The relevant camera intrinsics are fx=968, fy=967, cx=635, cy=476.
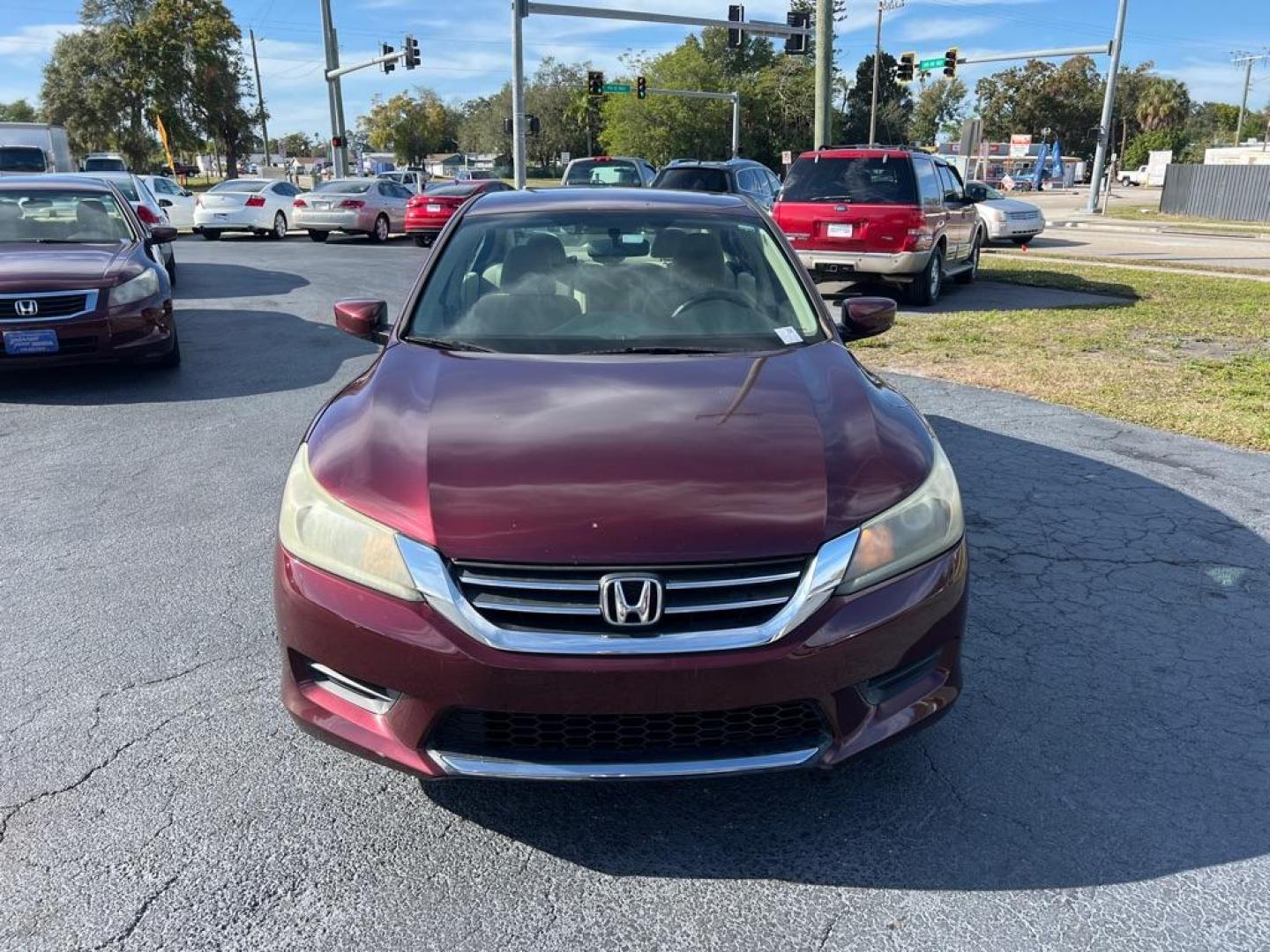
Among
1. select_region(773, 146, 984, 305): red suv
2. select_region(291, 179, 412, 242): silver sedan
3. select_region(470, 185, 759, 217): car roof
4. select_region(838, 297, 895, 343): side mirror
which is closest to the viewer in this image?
select_region(838, 297, 895, 343): side mirror

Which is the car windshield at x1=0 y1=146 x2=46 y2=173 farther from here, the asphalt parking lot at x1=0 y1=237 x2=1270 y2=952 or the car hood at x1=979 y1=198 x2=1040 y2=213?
the asphalt parking lot at x1=0 y1=237 x2=1270 y2=952

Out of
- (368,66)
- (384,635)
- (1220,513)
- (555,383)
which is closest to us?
(384,635)

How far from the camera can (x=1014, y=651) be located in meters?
3.60

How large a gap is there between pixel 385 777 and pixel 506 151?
99.4 metres

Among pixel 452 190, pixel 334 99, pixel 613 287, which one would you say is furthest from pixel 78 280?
pixel 334 99

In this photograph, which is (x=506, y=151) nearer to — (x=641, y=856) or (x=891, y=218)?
(x=891, y=218)

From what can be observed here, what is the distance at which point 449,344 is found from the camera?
3500 millimetres

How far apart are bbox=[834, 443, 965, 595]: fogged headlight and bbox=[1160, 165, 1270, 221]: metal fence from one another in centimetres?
4139

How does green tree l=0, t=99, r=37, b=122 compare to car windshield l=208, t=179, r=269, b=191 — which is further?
green tree l=0, t=99, r=37, b=122

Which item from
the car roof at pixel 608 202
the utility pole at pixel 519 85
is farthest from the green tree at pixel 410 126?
the car roof at pixel 608 202

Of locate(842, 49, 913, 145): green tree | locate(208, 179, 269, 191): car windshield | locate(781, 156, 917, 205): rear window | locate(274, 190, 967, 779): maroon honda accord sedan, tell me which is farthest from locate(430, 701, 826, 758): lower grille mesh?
locate(842, 49, 913, 145): green tree

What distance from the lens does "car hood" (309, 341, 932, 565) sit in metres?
2.31

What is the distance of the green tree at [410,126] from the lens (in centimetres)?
9981

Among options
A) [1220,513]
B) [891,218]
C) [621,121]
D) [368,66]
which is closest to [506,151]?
[621,121]
